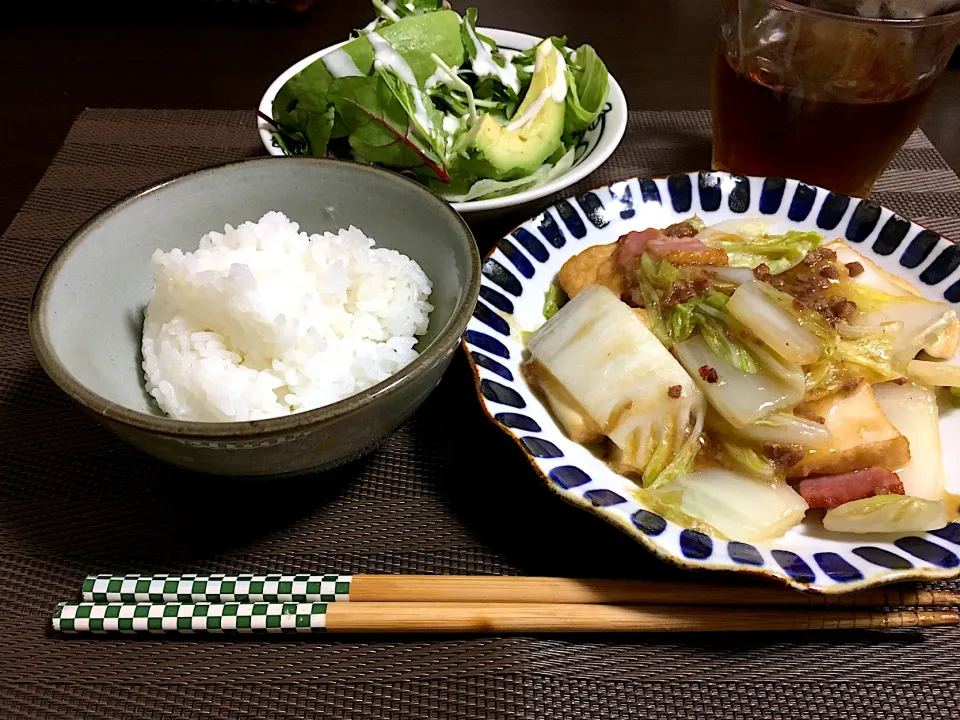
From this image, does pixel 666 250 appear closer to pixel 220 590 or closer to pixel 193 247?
pixel 193 247

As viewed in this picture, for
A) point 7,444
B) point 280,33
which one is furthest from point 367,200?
point 280,33

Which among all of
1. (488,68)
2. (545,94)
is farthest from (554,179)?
(488,68)

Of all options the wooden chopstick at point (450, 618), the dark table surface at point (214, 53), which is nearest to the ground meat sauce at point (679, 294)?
the wooden chopstick at point (450, 618)

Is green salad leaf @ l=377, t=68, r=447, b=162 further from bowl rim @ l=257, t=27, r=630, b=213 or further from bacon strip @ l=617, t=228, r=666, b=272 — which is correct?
bacon strip @ l=617, t=228, r=666, b=272

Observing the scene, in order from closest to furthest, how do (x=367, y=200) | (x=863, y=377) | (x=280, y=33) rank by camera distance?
(x=863, y=377) → (x=367, y=200) → (x=280, y=33)

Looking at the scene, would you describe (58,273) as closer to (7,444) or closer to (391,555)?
(7,444)

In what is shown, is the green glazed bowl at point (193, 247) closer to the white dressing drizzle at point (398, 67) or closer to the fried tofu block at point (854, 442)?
the white dressing drizzle at point (398, 67)

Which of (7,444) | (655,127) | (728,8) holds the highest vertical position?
(728,8)

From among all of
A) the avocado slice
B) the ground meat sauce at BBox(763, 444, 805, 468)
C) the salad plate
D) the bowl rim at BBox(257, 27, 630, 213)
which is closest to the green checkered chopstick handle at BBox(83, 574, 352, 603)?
the salad plate
